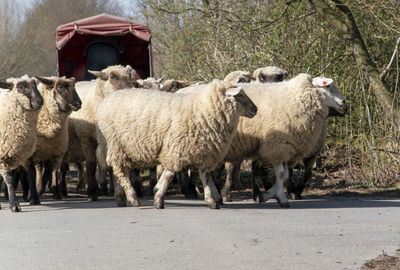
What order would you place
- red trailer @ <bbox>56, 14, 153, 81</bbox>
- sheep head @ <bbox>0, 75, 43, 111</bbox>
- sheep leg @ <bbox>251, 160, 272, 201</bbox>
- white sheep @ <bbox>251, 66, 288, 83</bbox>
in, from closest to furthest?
sheep head @ <bbox>0, 75, 43, 111</bbox>
sheep leg @ <bbox>251, 160, 272, 201</bbox>
white sheep @ <bbox>251, 66, 288, 83</bbox>
red trailer @ <bbox>56, 14, 153, 81</bbox>

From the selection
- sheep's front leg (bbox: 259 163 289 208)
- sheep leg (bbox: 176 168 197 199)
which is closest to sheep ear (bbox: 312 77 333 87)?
sheep's front leg (bbox: 259 163 289 208)

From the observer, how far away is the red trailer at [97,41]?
16.3 meters

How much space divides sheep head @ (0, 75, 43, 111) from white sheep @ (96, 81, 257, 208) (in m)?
0.95

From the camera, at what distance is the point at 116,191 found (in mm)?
9727

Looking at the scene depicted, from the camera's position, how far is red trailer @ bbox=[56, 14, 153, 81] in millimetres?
16344

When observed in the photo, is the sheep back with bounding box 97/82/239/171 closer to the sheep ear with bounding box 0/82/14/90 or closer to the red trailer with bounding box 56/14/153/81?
the sheep ear with bounding box 0/82/14/90

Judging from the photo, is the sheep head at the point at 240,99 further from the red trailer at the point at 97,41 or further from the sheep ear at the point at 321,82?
the red trailer at the point at 97,41

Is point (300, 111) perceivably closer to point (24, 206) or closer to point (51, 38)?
point (24, 206)

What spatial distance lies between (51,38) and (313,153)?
43.4 metres

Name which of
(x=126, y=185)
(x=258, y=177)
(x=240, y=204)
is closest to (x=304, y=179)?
(x=258, y=177)

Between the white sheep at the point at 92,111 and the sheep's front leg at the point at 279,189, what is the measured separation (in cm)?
277

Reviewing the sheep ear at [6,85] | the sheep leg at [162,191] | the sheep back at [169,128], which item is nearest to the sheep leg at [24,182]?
the sheep ear at [6,85]

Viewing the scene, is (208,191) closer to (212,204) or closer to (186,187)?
(212,204)

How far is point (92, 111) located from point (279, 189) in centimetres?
341
